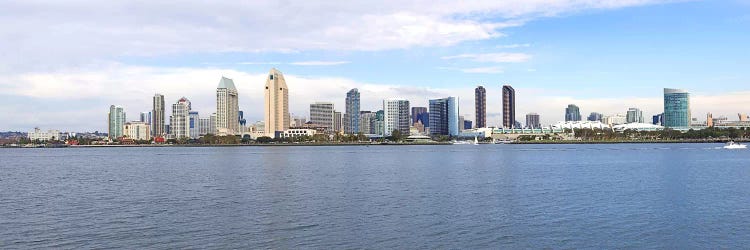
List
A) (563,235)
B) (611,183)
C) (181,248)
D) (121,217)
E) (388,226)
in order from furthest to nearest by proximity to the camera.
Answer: (611,183), (121,217), (388,226), (563,235), (181,248)

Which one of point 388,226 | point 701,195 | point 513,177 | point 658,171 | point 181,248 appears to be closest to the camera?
point 181,248

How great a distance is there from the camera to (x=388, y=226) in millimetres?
26031

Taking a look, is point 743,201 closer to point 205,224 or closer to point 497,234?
point 497,234

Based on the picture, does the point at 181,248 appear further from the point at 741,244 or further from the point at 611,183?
the point at 611,183

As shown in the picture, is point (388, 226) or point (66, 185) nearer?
point (388, 226)

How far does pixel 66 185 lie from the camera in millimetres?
46875

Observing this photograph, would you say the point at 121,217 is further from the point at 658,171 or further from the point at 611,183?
the point at 658,171

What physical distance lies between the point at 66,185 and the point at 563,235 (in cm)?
3495

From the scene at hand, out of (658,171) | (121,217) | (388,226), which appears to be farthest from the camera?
(658,171)

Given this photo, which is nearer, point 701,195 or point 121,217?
point 121,217

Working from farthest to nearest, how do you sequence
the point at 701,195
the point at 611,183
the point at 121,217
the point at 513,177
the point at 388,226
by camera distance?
the point at 513,177 < the point at 611,183 < the point at 701,195 < the point at 121,217 < the point at 388,226

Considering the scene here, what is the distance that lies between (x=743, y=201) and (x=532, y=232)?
14.7 meters

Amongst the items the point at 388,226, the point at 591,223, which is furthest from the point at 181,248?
the point at 591,223

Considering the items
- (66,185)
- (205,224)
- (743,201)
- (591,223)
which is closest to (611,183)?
(743,201)
